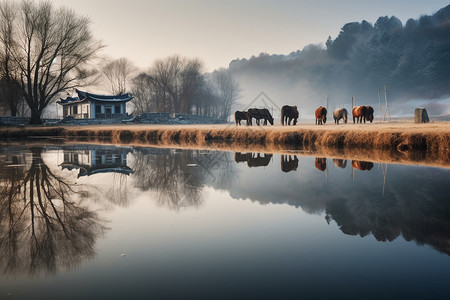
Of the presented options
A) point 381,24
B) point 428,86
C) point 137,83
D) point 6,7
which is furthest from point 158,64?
point 381,24

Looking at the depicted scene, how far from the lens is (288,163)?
1130cm

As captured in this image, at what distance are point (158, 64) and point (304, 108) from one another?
89.2 metres

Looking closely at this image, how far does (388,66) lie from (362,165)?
120861mm

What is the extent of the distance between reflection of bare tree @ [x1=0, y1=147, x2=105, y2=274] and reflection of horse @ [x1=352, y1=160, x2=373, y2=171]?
25.4ft

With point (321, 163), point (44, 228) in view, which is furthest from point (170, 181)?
point (321, 163)

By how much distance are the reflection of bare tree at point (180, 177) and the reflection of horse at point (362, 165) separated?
13.1 feet

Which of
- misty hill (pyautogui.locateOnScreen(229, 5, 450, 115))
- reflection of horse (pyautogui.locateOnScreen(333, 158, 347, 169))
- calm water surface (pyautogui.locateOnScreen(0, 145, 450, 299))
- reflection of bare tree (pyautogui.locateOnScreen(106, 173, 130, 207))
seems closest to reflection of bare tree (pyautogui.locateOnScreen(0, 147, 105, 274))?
calm water surface (pyautogui.locateOnScreen(0, 145, 450, 299))

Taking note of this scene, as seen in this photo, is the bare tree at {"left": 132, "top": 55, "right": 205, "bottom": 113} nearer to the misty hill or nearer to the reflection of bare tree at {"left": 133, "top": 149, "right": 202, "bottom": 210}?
the reflection of bare tree at {"left": 133, "top": 149, "right": 202, "bottom": 210}

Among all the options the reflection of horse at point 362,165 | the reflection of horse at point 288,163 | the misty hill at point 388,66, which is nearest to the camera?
the reflection of horse at point 362,165

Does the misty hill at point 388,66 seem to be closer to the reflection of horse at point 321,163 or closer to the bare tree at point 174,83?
the bare tree at point 174,83

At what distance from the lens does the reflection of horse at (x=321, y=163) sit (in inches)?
392

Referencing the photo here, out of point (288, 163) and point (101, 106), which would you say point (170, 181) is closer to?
point (288, 163)

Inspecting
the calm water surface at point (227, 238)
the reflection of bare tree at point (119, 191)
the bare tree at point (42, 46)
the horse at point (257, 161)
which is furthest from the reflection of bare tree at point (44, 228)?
the bare tree at point (42, 46)

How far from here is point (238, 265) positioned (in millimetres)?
3354
